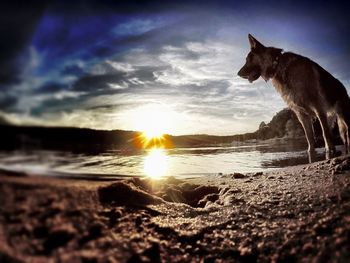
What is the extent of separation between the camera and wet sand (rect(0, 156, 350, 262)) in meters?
1.63

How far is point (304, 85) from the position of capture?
577 cm

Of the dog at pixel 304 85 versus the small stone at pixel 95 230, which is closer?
the small stone at pixel 95 230

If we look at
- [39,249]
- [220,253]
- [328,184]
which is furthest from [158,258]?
[328,184]

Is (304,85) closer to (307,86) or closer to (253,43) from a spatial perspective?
(307,86)

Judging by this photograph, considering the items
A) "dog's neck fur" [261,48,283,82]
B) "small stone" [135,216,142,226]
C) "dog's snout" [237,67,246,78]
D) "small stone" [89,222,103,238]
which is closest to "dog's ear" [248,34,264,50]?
"dog's neck fur" [261,48,283,82]

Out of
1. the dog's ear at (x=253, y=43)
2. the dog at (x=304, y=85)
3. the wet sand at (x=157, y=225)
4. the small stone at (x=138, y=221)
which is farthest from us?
the dog's ear at (x=253, y=43)

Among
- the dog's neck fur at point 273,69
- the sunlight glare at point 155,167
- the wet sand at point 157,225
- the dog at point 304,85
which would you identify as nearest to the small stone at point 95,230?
the wet sand at point 157,225

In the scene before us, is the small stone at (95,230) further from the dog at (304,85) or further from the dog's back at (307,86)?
the dog's back at (307,86)

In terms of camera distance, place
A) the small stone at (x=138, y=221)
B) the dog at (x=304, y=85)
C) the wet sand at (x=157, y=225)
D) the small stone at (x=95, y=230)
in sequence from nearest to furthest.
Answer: the wet sand at (x=157, y=225) < the small stone at (x=95, y=230) < the small stone at (x=138, y=221) < the dog at (x=304, y=85)

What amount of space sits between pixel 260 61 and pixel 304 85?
3.72ft

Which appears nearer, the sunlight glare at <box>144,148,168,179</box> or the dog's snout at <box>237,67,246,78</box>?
the dog's snout at <box>237,67,246,78</box>

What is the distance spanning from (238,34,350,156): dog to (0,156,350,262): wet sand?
7.75 ft

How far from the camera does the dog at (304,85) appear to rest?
557 centimetres

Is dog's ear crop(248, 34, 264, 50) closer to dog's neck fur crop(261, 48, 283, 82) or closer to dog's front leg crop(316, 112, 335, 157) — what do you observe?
dog's neck fur crop(261, 48, 283, 82)
